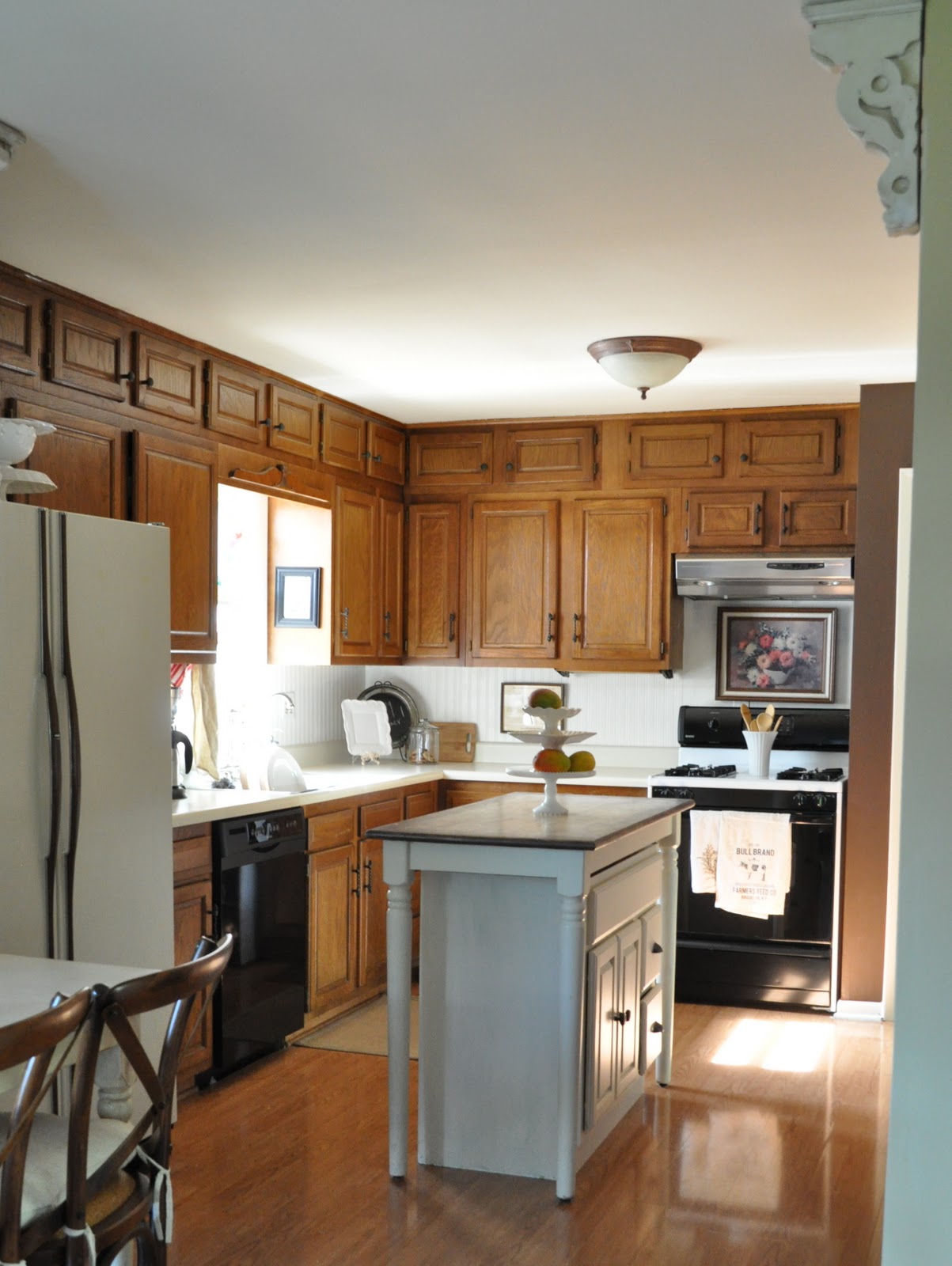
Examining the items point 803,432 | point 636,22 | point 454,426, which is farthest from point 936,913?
point 454,426

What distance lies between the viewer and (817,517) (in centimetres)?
553

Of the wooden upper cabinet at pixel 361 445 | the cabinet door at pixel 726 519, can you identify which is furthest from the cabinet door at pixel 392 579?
the cabinet door at pixel 726 519

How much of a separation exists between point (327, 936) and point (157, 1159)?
9.31 ft

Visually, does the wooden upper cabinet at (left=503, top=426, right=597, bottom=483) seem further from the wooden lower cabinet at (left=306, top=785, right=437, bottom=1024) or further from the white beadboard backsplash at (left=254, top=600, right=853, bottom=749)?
the wooden lower cabinet at (left=306, top=785, right=437, bottom=1024)

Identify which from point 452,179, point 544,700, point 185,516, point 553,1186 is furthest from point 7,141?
point 553,1186

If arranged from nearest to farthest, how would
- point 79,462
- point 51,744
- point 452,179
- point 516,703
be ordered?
point 452,179 → point 51,744 → point 79,462 → point 516,703

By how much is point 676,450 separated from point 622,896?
8.34 feet

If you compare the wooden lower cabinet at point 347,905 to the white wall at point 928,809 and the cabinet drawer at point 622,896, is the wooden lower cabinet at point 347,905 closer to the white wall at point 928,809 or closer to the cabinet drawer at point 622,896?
the cabinet drawer at point 622,896

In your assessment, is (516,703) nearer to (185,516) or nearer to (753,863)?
(753,863)

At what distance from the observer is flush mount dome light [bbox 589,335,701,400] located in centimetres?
441

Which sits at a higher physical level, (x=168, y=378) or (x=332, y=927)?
(x=168, y=378)

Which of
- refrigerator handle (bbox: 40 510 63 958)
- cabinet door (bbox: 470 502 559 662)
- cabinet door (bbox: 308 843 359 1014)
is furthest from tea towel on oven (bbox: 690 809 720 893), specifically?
refrigerator handle (bbox: 40 510 63 958)

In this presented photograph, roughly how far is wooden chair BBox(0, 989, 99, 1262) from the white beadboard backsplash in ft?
12.5

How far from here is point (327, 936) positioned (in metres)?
4.91
